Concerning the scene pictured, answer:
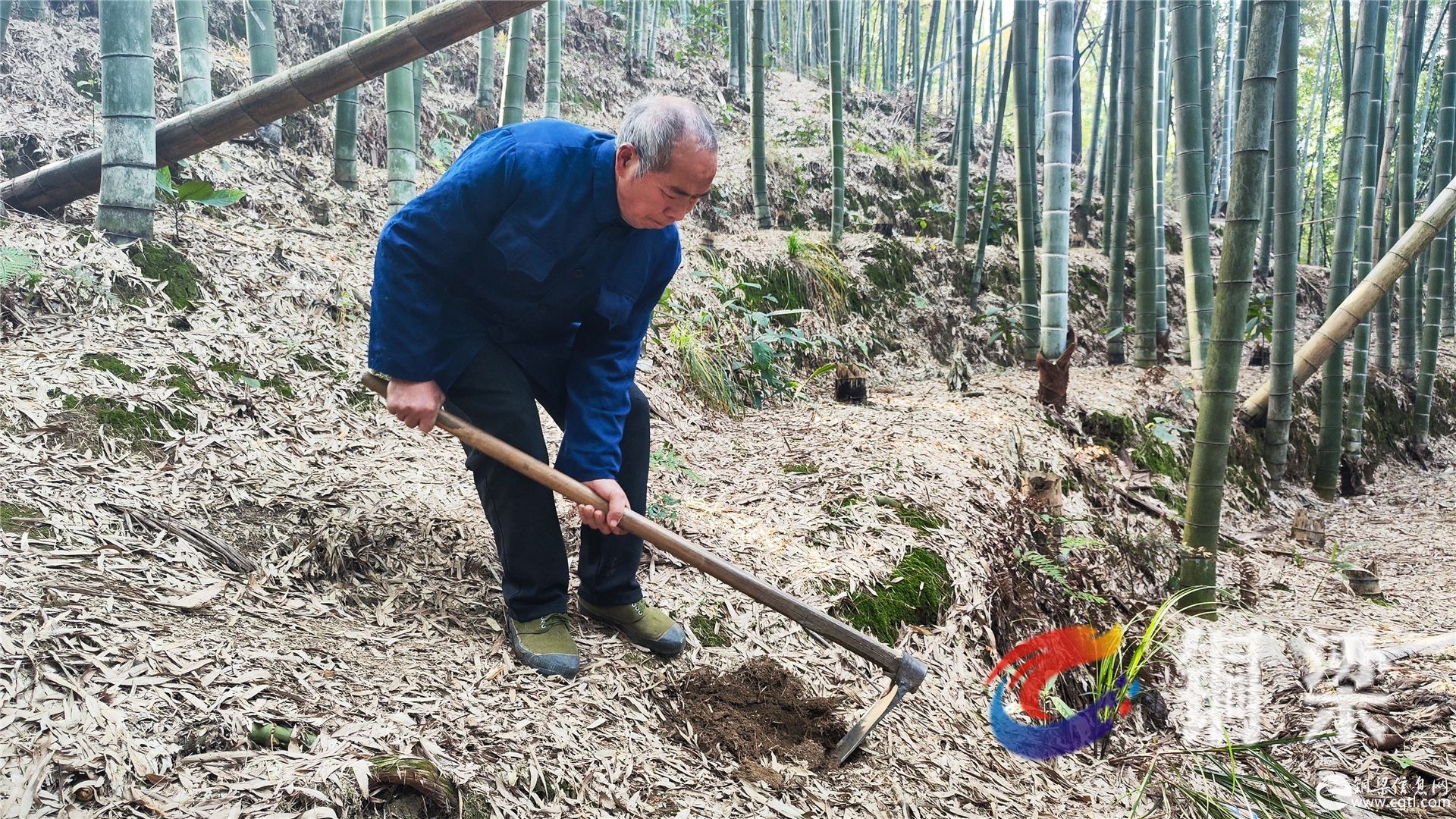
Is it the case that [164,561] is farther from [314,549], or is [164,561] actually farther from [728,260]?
[728,260]

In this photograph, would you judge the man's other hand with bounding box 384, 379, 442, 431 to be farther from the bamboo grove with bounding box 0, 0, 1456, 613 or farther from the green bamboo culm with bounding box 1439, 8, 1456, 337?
the green bamboo culm with bounding box 1439, 8, 1456, 337

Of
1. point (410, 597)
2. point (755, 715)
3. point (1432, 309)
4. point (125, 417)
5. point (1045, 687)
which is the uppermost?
point (1432, 309)

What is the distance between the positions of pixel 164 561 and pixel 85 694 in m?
0.57

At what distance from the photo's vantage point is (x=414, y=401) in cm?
197

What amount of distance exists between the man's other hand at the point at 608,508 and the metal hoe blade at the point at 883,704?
0.79 metres

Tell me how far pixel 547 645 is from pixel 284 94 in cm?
221

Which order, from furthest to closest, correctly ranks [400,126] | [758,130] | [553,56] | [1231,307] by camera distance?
[758,130] → [553,56] → [400,126] → [1231,307]

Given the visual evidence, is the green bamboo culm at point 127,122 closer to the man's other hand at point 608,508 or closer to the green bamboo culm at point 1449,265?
the man's other hand at point 608,508

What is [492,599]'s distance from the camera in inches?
90.3

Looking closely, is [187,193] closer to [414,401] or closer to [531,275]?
[414,401]

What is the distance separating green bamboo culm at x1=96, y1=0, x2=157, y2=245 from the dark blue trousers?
5.67ft

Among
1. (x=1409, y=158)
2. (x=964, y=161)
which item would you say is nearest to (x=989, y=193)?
(x=964, y=161)

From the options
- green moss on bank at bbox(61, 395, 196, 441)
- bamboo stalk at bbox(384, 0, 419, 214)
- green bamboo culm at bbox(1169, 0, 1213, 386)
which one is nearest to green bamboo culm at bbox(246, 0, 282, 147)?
bamboo stalk at bbox(384, 0, 419, 214)

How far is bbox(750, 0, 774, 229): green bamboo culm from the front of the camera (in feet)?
21.0
